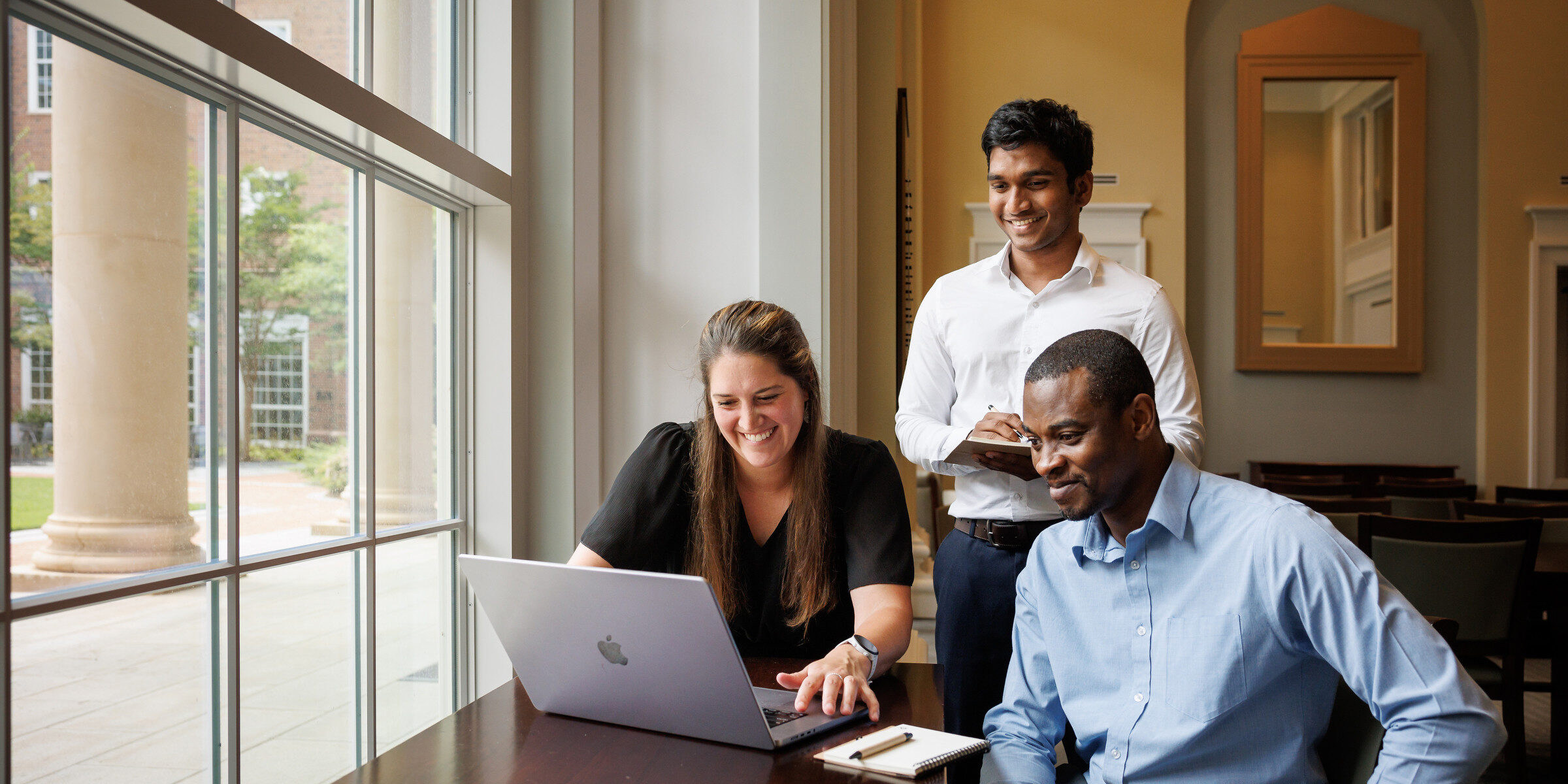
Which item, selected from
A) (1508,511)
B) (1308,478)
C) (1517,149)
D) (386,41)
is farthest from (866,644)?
(1517,149)

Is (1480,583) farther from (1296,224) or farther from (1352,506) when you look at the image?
(1296,224)

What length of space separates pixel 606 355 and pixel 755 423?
44.5 inches

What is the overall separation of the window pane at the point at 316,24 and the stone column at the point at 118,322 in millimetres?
227

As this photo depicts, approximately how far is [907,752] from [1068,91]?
7.54m

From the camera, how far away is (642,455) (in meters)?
1.84

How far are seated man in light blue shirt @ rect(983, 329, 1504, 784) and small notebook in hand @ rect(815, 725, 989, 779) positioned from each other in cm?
20

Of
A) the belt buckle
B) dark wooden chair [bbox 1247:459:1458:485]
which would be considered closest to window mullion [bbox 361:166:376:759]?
the belt buckle

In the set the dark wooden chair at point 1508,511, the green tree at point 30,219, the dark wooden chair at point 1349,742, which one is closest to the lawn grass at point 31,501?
the green tree at point 30,219

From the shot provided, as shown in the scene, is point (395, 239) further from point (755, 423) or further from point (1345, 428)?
point (1345, 428)

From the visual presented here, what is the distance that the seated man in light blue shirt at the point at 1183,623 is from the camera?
1.14 meters

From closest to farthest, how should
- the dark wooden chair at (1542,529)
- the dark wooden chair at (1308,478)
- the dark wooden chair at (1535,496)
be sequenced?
the dark wooden chair at (1542,529) < the dark wooden chair at (1535,496) < the dark wooden chair at (1308,478)

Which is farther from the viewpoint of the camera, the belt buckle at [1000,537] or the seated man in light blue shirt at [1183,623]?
the belt buckle at [1000,537]

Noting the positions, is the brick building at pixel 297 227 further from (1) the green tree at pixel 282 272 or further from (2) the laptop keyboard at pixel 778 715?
(2) the laptop keyboard at pixel 778 715

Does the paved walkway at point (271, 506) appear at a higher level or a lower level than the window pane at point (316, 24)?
lower
